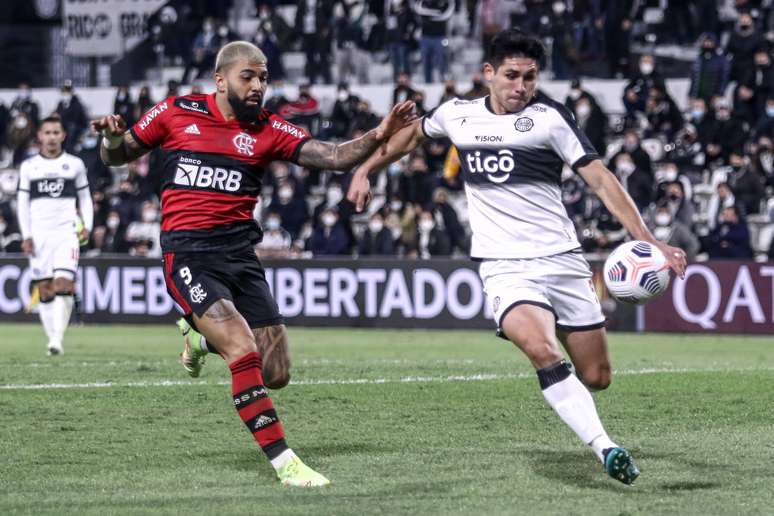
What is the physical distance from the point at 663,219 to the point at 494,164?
51.1ft

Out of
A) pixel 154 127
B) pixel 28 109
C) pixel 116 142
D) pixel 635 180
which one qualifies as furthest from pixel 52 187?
pixel 28 109

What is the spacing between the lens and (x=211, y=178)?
8.35 m

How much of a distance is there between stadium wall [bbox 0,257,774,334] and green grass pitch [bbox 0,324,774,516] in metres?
5.26

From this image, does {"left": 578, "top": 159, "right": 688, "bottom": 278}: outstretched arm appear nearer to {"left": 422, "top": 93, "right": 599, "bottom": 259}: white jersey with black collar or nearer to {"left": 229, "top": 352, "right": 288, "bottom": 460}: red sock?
{"left": 422, "top": 93, "right": 599, "bottom": 259}: white jersey with black collar

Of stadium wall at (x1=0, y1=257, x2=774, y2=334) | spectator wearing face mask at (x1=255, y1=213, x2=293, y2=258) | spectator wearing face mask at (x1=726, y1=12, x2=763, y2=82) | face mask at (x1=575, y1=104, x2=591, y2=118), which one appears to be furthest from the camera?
face mask at (x1=575, y1=104, x2=591, y2=118)

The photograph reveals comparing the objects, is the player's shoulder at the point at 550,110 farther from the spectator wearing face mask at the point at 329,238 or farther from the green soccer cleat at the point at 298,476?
the spectator wearing face mask at the point at 329,238

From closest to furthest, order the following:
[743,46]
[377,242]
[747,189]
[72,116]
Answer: [747,189]
[377,242]
[743,46]
[72,116]

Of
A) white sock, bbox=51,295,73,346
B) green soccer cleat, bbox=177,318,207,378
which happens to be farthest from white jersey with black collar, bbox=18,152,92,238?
green soccer cleat, bbox=177,318,207,378

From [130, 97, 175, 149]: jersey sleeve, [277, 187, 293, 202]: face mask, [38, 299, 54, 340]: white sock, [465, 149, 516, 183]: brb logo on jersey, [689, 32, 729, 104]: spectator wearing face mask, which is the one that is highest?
[689, 32, 729, 104]: spectator wearing face mask

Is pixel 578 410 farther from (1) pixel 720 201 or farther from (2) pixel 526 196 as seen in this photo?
(1) pixel 720 201

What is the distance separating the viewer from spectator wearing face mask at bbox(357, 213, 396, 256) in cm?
2491

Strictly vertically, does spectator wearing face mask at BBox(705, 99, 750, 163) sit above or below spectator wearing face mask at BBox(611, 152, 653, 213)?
above

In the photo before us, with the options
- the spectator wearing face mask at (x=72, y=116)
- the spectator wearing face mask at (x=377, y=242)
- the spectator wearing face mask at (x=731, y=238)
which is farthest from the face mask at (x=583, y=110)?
the spectator wearing face mask at (x=72, y=116)

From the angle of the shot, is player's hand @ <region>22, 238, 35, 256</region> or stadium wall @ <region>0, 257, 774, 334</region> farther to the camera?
stadium wall @ <region>0, 257, 774, 334</region>
